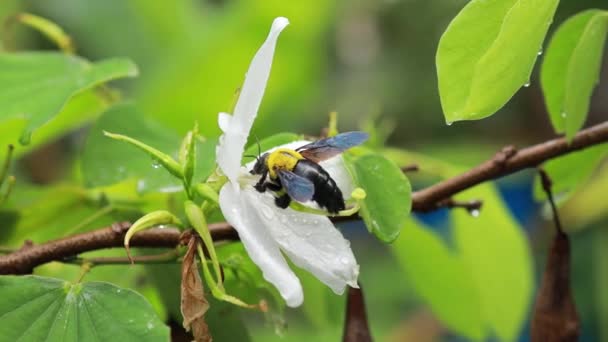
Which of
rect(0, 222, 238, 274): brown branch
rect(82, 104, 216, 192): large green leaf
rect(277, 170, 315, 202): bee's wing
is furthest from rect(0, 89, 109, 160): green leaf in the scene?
rect(277, 170, 315, 202): bee's wing

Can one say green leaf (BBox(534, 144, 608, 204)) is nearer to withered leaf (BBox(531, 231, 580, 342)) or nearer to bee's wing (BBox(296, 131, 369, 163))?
withered leaf (BBox(531, 231, 580, 342))

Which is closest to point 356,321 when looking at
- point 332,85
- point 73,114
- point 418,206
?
point 418,206

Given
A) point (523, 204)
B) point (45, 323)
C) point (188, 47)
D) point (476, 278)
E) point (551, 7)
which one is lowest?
point (523, 204)

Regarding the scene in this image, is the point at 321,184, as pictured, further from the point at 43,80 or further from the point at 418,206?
the point at 43,80

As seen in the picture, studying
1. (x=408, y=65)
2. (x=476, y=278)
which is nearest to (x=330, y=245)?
(x=476, y=278)

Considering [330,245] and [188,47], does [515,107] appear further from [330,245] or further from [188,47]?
[330,245]
